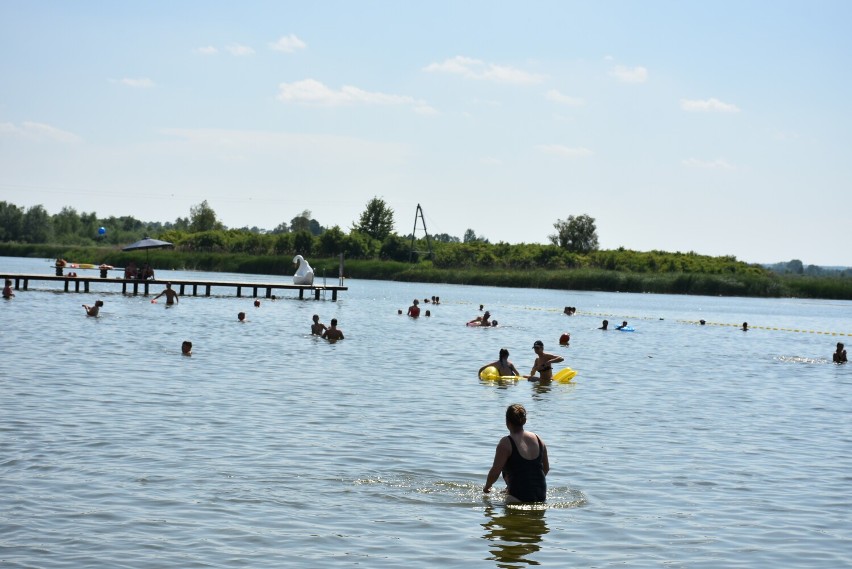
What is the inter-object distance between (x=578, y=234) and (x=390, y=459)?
12992 centimetres

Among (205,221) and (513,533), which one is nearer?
(513,533)

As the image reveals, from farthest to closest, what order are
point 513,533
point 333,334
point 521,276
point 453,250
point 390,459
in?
point 453,250
point 521,276
point 333,334
point 390,459
point 513,533

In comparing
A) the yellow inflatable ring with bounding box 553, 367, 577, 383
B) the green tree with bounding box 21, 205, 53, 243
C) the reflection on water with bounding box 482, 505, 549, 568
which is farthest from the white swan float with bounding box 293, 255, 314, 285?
the green tree with bounding box 21, 205, 53, 243

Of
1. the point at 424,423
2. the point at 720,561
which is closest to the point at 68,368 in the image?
the point at 424,423

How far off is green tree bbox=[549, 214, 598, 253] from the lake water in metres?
107

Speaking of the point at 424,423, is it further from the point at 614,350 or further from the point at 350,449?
the point at 614,350

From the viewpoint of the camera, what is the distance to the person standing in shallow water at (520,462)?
13096 mm

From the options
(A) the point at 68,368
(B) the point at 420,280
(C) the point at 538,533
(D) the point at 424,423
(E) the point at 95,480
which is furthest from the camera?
(B) the point at 420,280

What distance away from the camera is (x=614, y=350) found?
137ft

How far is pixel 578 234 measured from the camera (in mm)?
144125

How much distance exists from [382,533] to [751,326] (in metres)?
54.0

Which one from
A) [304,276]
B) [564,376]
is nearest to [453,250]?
[304,276]

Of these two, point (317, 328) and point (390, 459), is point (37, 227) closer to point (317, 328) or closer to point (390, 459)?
point (317, 328)

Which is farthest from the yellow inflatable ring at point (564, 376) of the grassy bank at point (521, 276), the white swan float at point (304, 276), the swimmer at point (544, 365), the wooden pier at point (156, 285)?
the grassy bank at point (521, 276)
